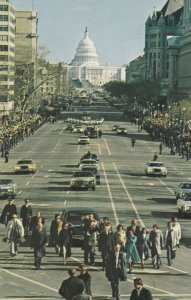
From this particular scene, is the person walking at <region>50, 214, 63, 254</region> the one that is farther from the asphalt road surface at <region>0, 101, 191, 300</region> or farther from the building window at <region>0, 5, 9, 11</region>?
the building window at <region>0, 5, 9, 11</region>

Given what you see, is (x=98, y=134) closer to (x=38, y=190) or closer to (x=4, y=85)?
(x=4, y=85)

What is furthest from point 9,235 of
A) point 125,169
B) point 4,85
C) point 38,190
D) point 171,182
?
point 4,85

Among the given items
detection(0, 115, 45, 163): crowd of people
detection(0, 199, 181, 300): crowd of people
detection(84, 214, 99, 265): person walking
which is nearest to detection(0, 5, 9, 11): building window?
detection(0, 115, 45, 163): crowd of people

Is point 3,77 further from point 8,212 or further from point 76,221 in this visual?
point 76,221

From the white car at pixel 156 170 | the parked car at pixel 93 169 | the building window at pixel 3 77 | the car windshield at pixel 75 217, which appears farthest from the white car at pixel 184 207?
the building window at pixel 3 77

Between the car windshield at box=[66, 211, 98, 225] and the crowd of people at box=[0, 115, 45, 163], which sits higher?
the car windshield at box=[66, 211, 98, 225]
